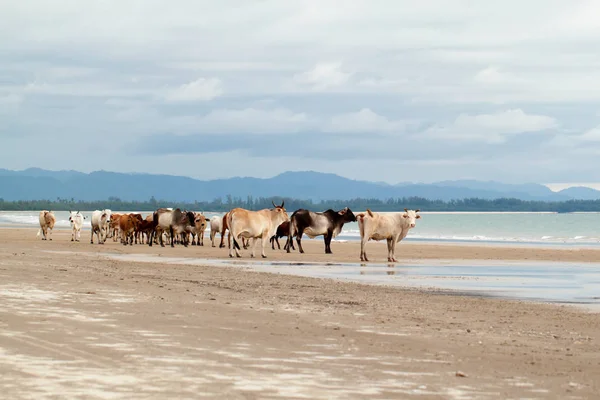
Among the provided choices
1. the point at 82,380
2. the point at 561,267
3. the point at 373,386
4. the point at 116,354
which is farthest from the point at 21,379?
the point at 561,267

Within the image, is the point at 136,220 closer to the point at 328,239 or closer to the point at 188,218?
the point at 188,218

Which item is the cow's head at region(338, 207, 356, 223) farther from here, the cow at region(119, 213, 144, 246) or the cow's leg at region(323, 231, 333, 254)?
the cow at region(119, 213, 144, 246)

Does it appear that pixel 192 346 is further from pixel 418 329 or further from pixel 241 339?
pixel 418 329

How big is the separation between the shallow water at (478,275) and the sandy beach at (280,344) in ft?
6.14

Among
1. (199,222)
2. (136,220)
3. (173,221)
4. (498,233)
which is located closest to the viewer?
(173,221)

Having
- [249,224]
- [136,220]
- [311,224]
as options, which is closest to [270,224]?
[249,224]

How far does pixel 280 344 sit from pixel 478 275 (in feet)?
48.5

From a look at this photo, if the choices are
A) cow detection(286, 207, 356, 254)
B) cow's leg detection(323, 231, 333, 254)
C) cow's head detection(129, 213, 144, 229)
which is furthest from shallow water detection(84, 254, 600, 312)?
cow's head detection(129, 213, 144, 229)

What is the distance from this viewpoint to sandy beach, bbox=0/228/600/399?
25.7 feet

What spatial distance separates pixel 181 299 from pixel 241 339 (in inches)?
179

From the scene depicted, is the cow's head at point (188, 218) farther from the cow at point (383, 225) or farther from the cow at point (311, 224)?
the cow at point (383, 225)

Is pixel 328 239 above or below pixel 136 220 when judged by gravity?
below

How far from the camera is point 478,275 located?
2414 centimetres

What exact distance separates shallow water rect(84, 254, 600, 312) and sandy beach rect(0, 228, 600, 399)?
6.14ft
